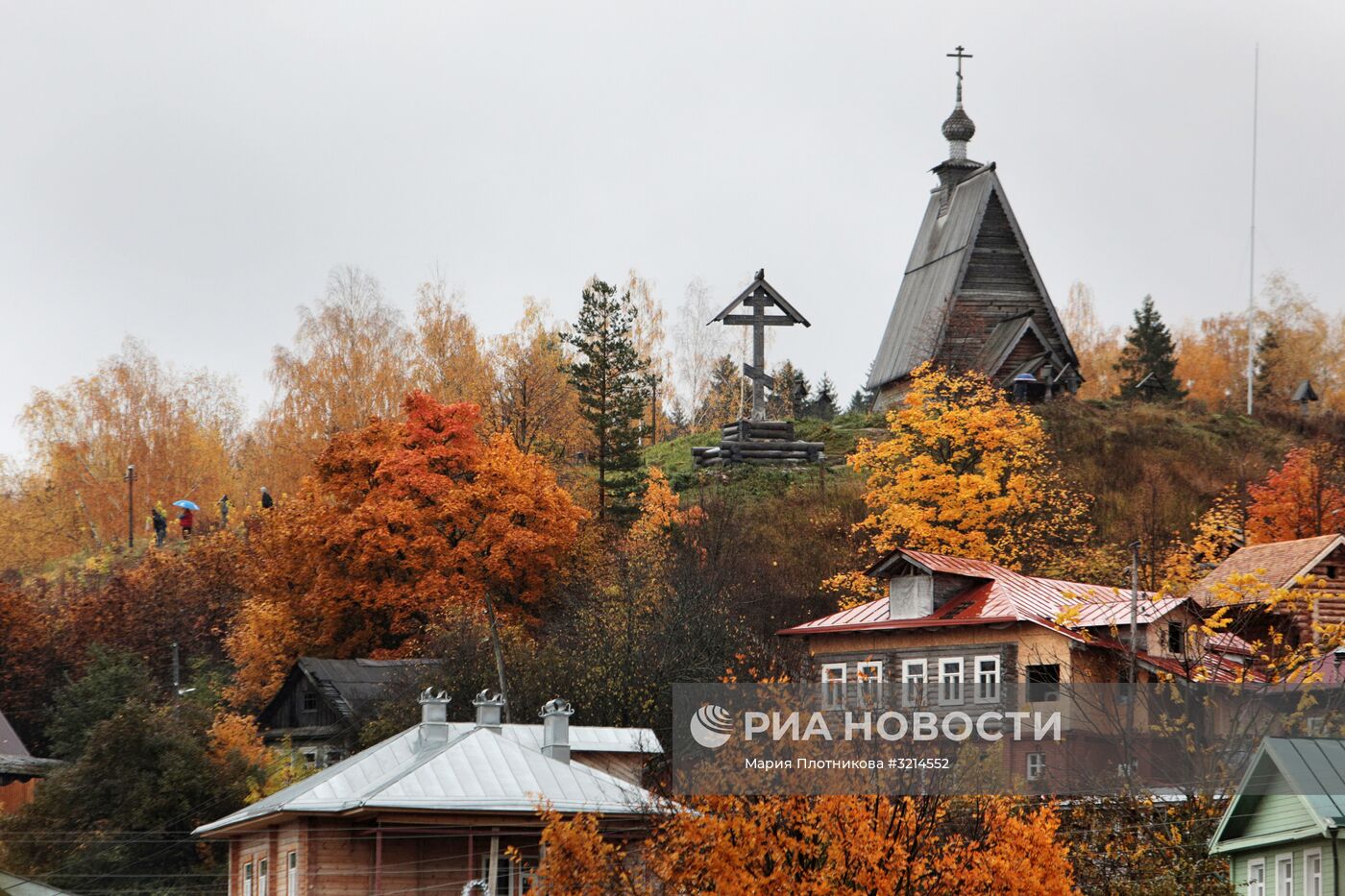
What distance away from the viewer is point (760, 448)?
234 ft

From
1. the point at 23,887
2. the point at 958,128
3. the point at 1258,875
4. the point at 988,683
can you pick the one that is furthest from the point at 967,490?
the point at 958,128

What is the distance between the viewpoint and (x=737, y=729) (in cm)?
3238

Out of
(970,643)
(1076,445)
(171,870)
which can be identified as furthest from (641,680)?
(1076,445)

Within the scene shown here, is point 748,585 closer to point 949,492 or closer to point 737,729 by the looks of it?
point 949,492

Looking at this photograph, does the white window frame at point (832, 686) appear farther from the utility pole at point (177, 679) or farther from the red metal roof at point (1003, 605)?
the utility pole at point (177, 679)

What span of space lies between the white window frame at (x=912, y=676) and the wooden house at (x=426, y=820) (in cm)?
678

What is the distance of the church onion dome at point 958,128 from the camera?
83188mm

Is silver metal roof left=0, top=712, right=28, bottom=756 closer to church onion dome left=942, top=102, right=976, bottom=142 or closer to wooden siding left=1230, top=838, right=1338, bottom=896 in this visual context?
wooden siding left=1230, top=838, right=1338, bottom=896

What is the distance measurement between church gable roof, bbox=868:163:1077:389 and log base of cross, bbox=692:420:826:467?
6.74 meters

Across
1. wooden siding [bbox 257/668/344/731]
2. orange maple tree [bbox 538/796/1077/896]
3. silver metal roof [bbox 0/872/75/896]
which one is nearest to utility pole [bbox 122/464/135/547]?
wooden siding [bbox 257/668/344/731]

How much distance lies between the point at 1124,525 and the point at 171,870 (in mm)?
31272

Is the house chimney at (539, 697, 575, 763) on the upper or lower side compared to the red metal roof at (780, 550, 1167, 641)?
lower

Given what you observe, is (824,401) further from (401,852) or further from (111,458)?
(401,852)

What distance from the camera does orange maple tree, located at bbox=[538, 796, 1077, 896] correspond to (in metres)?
24.1
